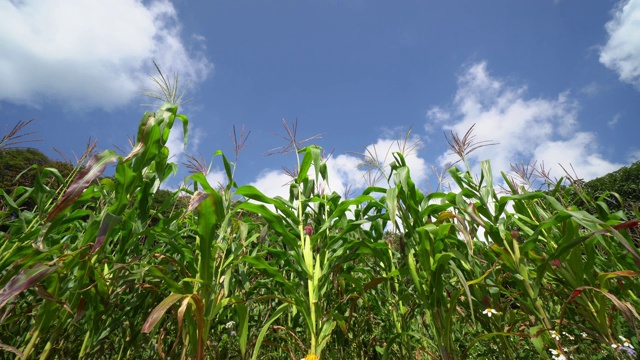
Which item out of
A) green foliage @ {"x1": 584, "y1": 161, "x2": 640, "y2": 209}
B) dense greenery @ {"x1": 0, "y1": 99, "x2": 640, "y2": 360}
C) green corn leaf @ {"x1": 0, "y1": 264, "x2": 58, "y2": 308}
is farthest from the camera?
green foliage @ {"x1": 584, "y1": 161, "x2": 640, "y2": 209}

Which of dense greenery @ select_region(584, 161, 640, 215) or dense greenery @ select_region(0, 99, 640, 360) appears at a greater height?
dense greenery @ select_region(584, 161, 640, 215)

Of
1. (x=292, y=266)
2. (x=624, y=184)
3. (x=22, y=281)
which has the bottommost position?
(x=22, y=281)

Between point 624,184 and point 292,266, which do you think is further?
point 624,184

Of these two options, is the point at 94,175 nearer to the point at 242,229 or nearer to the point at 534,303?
the point at 242,229

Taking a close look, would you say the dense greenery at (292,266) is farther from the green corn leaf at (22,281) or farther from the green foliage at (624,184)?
the green foliage at (624,184)

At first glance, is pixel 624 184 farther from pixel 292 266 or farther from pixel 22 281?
pixel 22 281

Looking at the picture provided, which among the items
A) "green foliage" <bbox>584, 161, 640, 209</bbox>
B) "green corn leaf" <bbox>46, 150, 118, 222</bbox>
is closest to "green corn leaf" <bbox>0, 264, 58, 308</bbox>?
"green corn leaf" <bbox>46, 150, 118, 222</bbox>

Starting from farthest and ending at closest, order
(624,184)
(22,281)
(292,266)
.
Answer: (624,184) → (292,266) → (22,281)

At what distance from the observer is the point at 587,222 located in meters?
1.08

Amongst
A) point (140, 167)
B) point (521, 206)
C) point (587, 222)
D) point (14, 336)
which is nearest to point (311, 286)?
point (140, 167)

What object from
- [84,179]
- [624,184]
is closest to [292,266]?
[84,179]

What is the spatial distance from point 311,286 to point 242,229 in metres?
0.42

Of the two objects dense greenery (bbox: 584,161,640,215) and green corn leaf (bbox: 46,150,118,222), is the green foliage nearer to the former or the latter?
dense greenery (bbox: 584,161,640,215)

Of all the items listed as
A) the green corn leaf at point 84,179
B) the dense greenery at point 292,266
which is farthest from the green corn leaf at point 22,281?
the green corn leaf at point 84,179
